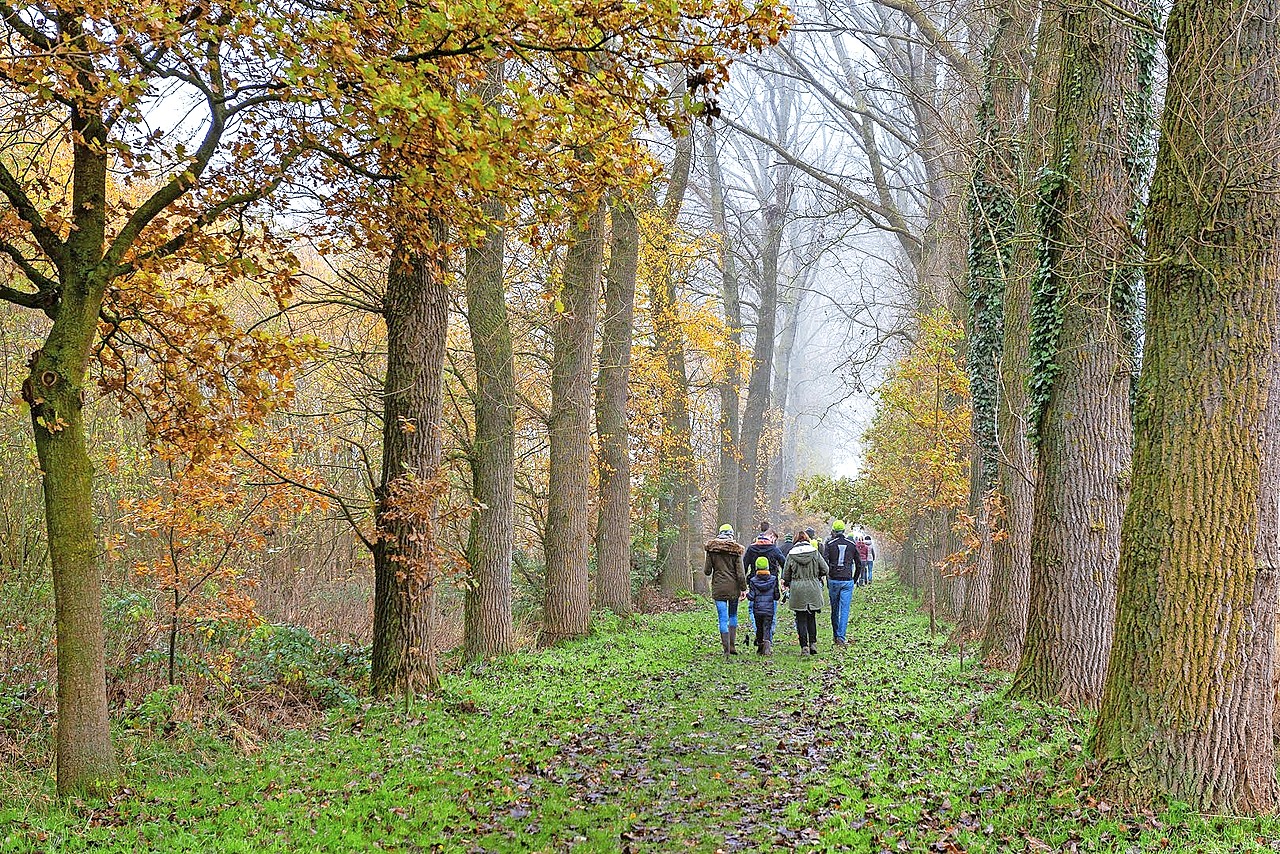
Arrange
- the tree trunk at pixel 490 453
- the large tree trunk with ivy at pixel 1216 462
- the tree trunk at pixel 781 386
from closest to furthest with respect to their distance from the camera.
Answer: the large tree trunk with ivy at pixel 1216 462 < the tree trunk at pixel 490 453 < the tree trunk at pixel 781 386

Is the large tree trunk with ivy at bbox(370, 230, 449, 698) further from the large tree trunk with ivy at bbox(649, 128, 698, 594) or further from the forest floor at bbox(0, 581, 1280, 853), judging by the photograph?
the large tree trunk with ivy at bbox(649, 128, 698, 594)

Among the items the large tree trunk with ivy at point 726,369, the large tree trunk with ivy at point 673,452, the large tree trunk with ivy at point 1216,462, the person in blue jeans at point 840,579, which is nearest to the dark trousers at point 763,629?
the person in blue jeans at point 840,579

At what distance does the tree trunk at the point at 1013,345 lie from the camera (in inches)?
405

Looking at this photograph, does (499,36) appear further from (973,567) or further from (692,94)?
(973,567)

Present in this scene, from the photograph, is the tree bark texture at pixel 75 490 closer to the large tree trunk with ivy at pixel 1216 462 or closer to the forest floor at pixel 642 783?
the forest floor at pixel 642 783

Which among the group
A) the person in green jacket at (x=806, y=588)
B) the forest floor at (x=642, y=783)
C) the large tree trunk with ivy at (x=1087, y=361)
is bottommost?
the forest floor at (x=642, y=783)

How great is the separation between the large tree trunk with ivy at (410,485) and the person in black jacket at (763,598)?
6.03 metres

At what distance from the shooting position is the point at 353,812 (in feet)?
20.1

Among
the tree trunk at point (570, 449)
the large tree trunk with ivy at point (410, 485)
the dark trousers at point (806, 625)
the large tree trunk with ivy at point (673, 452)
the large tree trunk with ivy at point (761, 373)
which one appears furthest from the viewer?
the large tree trunk with ivy at point (761, 373)

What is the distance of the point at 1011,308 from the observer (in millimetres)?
11102

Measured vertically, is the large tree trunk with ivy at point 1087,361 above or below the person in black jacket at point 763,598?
above

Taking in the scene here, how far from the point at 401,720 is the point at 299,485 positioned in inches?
102

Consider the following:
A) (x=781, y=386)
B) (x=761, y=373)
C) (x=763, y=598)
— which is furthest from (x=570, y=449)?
(x=781, y=386)

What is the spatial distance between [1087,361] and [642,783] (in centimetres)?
579
